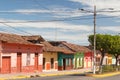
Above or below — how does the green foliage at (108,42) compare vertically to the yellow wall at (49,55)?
above

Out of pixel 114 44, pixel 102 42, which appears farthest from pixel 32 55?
pixel 114 44

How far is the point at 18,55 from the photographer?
45.4 metres

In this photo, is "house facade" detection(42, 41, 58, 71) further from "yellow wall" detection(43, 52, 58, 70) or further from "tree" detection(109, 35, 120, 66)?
"tree" detection(109, 35, 120, 66)

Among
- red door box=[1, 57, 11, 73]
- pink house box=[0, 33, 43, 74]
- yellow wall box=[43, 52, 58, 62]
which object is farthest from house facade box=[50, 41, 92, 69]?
red door box=[1, 57, 11, 73]

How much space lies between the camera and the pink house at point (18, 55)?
42.0 metres

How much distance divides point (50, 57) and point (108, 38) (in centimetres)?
1208

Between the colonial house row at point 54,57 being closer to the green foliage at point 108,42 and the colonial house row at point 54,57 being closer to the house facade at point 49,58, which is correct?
the house facade at point 49,58

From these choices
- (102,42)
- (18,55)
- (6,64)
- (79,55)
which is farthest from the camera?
(79,55)

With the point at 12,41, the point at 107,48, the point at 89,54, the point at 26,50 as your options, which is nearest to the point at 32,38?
the point at 26,50

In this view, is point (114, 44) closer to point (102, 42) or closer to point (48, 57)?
point (102, 42)

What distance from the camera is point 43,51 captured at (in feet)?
174

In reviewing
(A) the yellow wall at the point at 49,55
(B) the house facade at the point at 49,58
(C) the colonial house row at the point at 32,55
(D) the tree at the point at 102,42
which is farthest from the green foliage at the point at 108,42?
(B) the house facade at the point at 49,58

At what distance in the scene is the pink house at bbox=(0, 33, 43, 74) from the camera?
1655 inches

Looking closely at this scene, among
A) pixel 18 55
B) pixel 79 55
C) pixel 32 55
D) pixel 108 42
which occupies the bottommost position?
pixel 79 55
